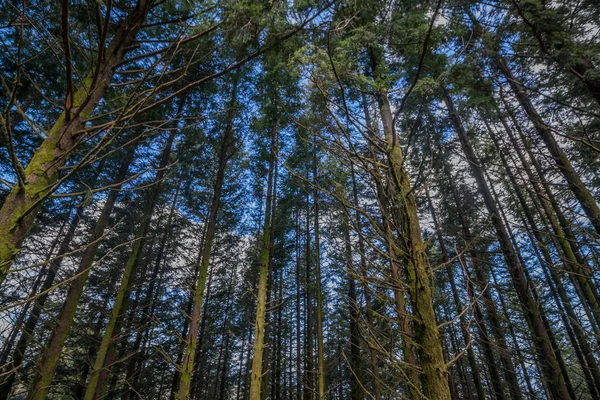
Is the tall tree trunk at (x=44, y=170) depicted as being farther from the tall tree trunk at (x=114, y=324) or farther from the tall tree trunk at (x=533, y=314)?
the tall tree trunk at (x=533, y=314)

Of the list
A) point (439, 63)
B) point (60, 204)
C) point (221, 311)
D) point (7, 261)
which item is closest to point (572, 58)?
point (439, 63)

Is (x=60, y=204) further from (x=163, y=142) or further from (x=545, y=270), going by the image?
(x=545, y=270)

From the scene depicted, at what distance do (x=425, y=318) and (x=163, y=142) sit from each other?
27.9 ft

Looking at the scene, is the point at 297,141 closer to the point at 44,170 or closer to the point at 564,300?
the point at 44,170

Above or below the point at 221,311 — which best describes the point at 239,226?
above

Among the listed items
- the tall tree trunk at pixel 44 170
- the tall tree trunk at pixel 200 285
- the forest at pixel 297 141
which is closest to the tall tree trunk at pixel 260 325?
the forest at pixel 297 141

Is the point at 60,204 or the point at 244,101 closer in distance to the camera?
the point at 244,101

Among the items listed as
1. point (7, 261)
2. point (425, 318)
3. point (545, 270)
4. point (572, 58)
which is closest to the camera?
point (7, 261)

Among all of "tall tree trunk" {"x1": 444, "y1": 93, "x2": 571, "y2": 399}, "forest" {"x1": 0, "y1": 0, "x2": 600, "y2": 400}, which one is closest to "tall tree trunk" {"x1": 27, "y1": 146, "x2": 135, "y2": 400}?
"forest" {"x1": 0, "y1": 0, "x2": 600, "y2": 400}

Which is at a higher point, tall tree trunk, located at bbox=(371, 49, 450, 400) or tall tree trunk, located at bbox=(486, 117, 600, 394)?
tall tree trunk, located at bbox=(486, 117, 600, 394)

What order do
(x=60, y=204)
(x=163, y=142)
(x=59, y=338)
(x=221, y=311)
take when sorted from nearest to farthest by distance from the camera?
(x=59, y=338)
(x=163, y=142)
(x=60, y=204)
(x=221, y=311)

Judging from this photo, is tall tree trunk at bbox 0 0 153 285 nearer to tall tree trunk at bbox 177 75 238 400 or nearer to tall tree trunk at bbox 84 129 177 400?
tall tree trunk at bbox 177 75 238 400

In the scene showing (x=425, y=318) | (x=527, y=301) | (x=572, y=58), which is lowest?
(x=425, y=318)

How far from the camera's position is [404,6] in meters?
4.94
